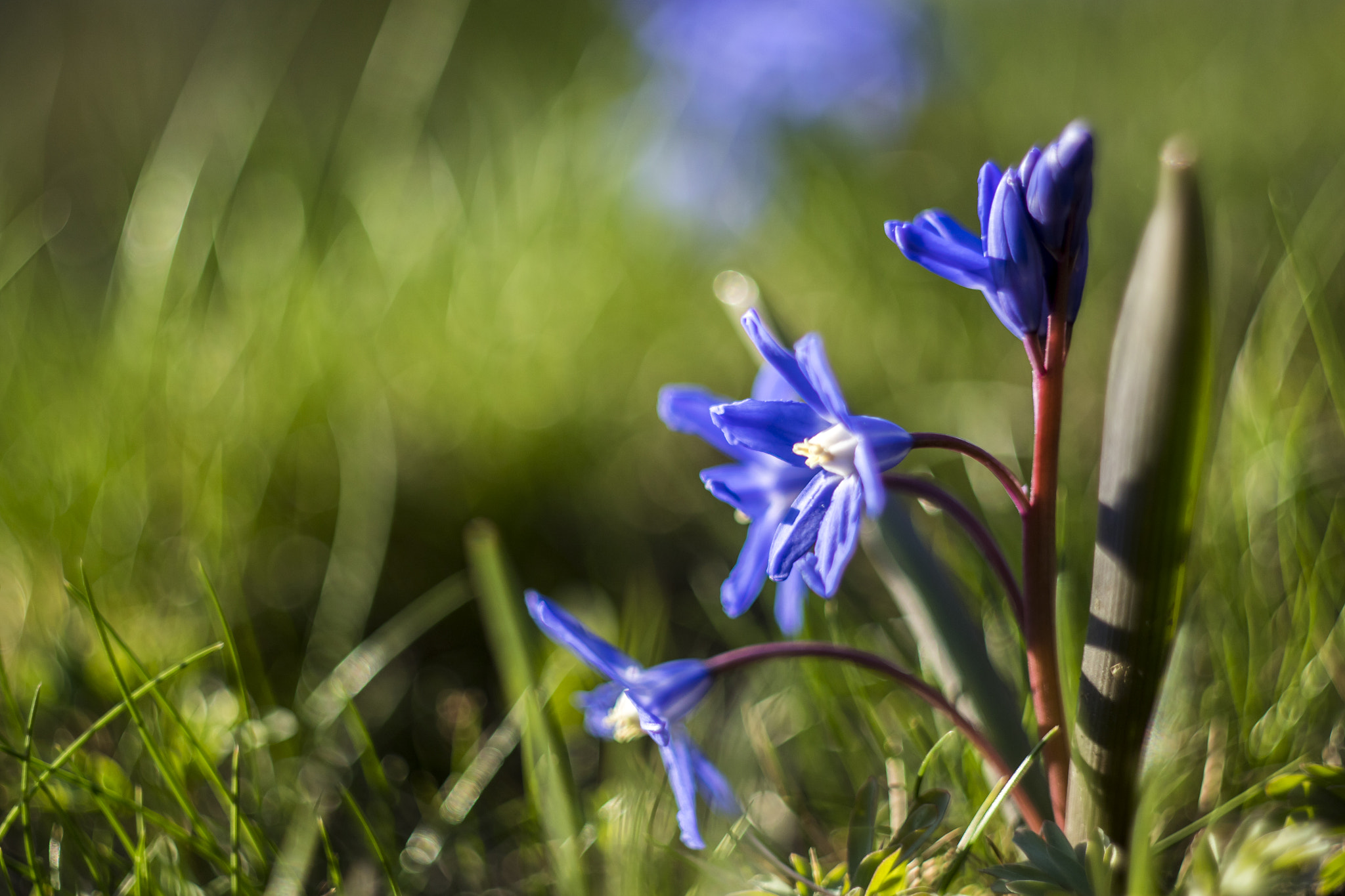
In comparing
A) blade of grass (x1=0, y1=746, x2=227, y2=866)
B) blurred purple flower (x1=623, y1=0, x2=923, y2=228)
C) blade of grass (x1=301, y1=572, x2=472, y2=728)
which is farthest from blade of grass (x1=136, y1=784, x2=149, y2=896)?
blurred purple flower (x1=623, y1=0, x2=923, y2=228)

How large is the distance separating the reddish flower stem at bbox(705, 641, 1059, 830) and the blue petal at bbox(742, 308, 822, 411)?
0.23m

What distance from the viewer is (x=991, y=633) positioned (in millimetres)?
1283

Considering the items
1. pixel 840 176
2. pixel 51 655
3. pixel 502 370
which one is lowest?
pixel 51 655

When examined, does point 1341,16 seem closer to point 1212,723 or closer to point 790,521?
point 1212,723

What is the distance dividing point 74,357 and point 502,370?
3.61 feet

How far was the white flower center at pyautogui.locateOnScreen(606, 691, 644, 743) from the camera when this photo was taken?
2.93 feet

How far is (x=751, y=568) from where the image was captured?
0.89 metres

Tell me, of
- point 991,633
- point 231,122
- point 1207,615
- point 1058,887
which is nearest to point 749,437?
point 1058,887

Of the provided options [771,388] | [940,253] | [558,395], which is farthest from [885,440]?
[558,395]

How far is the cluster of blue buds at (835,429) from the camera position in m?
0.70

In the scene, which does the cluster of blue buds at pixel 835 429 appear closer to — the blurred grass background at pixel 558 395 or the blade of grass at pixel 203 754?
the blurred grass background at pixel 558 395

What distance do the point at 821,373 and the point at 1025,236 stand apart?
0.19 meters

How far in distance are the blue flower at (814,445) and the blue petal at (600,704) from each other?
275 mm

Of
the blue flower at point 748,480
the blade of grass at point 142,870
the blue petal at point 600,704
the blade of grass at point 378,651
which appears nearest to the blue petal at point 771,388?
the blue flower at point 748,480
